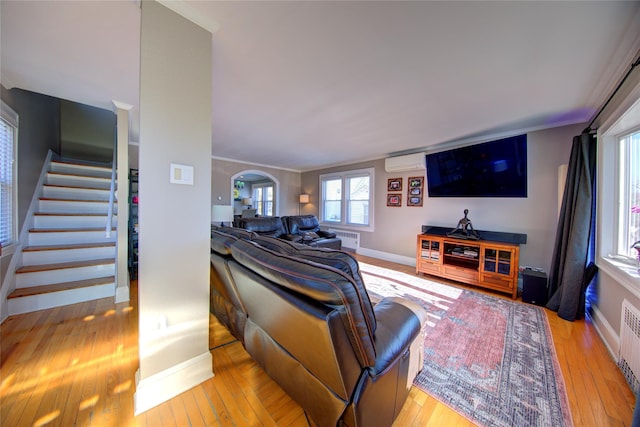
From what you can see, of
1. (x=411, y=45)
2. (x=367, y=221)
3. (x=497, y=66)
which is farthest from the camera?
(x=367, y=221)

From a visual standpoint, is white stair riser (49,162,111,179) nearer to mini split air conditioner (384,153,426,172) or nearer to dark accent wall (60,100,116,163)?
dark accent wall (60,100,116,163)

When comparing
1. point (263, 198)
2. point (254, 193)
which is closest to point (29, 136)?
point (263, 198)

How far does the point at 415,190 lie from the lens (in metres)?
4.36

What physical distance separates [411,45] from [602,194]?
249cm

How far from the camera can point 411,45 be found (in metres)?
1.51

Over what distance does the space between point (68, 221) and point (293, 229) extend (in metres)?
3.52

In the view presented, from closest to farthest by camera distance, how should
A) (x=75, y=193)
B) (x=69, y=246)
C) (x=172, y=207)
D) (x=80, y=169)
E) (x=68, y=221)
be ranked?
(x=172, y=207) < (x=69, y=246) < (x=68, y=221) < (x=75, y=193) < (x=80, y=169)

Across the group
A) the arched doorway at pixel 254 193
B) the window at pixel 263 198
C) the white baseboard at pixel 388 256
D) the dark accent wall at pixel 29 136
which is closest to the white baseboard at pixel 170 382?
the dark accent wall at pixel 29 136

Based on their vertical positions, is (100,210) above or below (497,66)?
below

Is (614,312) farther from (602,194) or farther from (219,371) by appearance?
(219,371)

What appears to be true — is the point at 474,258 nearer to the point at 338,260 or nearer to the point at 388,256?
the point at 388,256

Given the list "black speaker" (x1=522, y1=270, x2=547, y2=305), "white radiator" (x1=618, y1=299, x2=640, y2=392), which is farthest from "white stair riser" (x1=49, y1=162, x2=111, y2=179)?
"black speaker" (x1=522, y1=270, x2=547, y2=305)

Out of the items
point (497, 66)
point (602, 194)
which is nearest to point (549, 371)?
point (602, 194)

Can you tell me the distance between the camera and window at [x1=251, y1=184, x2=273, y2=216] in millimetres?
8422
